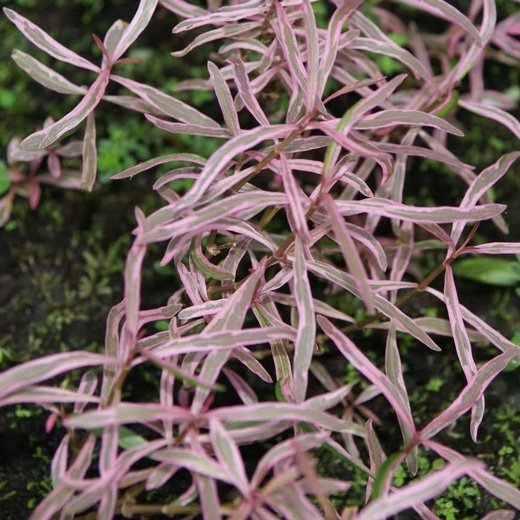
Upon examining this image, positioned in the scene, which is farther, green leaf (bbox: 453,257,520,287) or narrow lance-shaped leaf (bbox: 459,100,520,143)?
green leaf (bbox: 453,257,520,287)

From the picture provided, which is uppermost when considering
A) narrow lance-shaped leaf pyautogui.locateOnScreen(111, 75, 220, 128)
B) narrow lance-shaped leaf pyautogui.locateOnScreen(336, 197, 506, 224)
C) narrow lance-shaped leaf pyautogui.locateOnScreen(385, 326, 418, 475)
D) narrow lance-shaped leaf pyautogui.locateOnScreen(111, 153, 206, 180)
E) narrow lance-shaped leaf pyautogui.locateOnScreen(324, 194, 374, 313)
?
narrow lance-shaped leaf pyautogui.locateOnScreen(111, 75, 220, 128)

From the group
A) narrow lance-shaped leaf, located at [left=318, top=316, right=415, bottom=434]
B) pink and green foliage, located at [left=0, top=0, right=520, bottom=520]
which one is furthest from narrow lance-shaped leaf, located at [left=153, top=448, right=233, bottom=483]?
narrow lance-shaped leaf, located at [left=318, top=316, right=415, bottom=434]

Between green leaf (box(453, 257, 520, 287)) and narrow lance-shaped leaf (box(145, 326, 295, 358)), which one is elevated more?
narrow lance-shaped leaf (box(145, 326, 295, 358))

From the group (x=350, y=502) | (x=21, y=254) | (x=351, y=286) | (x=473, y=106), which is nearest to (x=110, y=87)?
(x=21, y=254)

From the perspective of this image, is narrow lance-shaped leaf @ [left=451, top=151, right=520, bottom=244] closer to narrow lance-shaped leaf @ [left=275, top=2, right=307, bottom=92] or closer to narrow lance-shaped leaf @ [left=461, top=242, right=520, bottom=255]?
narrow lance-shaped leaf @ [left=461, top=242, right=520, bottom=255]

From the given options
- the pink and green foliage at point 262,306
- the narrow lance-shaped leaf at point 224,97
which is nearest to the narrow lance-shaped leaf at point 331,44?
the pink and green foliage at point 262,306

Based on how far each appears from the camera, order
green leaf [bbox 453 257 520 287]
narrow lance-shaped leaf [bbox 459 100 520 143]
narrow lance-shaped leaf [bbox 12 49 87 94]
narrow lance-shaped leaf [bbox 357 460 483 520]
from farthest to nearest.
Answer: green leaf [bbox 453 257 520 287] → narrow lance-shaped leaf [bbox 459 100 520 143] → narrow lance-shaped leaf [bbox 12 49 87 94] → narrow lance-shaped leaf [bbox 357 460 483 520]
